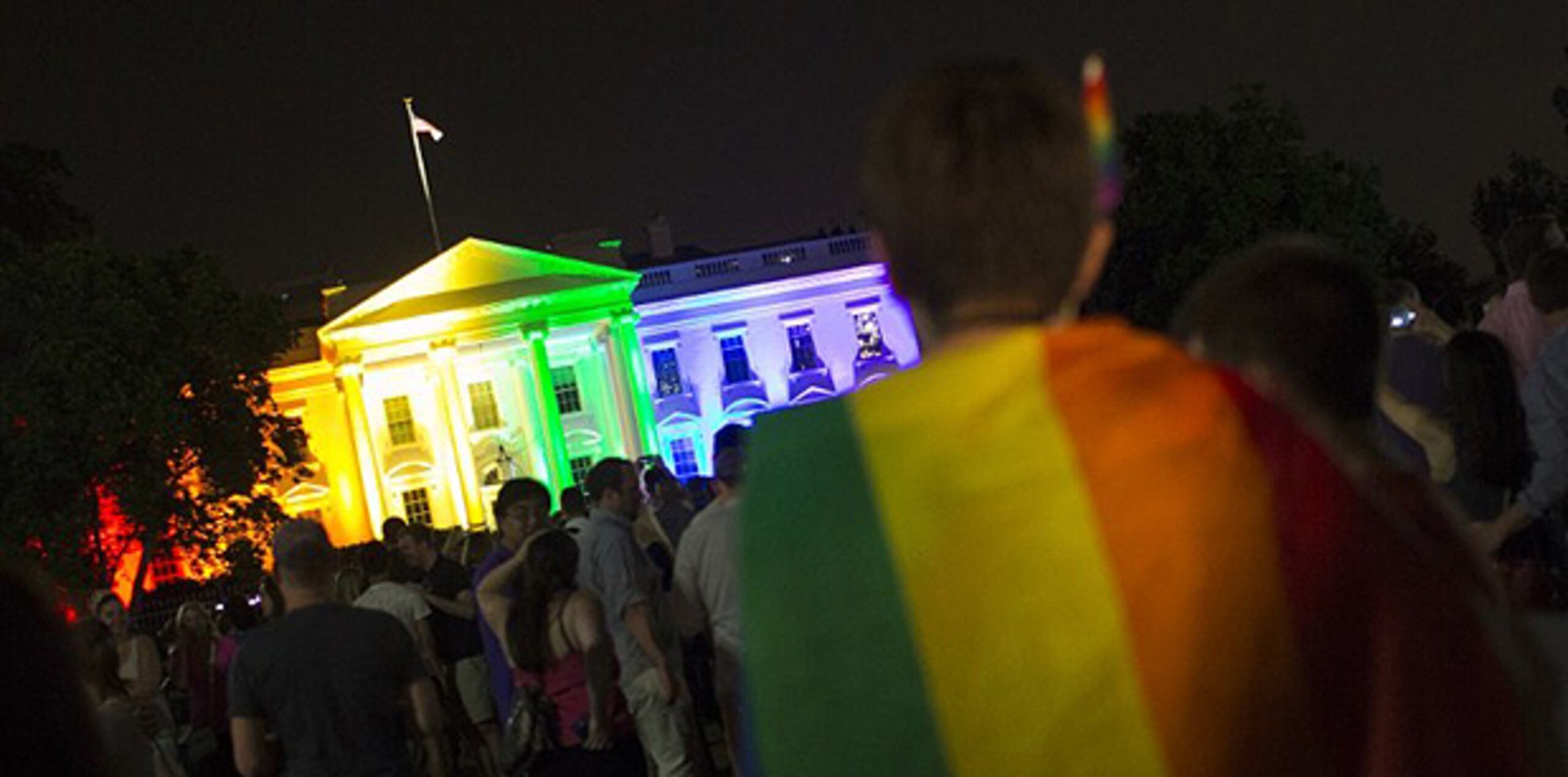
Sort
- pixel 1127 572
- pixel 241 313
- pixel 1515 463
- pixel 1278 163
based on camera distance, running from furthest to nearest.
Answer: pixel 1278 163 < pixel 241 313 < pixel 1515 463 < pixel 1127 572

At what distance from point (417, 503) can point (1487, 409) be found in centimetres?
5644

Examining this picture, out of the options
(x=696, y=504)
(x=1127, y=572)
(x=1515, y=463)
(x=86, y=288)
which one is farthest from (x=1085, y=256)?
(x=86, y=288)

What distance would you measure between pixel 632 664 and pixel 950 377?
7229 mm

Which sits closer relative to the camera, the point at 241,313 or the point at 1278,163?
the point at 241,313

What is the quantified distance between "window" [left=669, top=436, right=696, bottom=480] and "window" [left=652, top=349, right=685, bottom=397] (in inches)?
63.4

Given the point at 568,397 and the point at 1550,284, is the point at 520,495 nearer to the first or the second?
the point at 1550,284

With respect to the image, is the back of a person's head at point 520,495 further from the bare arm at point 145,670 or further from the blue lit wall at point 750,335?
the blue lit wall at point 750,335

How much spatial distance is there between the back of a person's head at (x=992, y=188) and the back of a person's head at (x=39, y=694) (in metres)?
1.05

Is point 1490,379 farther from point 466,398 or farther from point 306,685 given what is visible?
point 466,398

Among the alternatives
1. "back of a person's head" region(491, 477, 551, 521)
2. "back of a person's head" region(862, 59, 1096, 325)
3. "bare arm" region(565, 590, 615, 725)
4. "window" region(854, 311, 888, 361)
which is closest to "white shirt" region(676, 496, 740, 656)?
"back of a person's head" region(491, 477, 551, 521)

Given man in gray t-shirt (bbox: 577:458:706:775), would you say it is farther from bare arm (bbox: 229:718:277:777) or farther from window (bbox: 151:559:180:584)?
window (bbox: 151:559:180:584)

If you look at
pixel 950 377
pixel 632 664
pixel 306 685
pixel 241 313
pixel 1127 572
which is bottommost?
pixel 632 664

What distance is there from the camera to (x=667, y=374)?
206 feet

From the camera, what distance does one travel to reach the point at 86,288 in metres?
38.9
